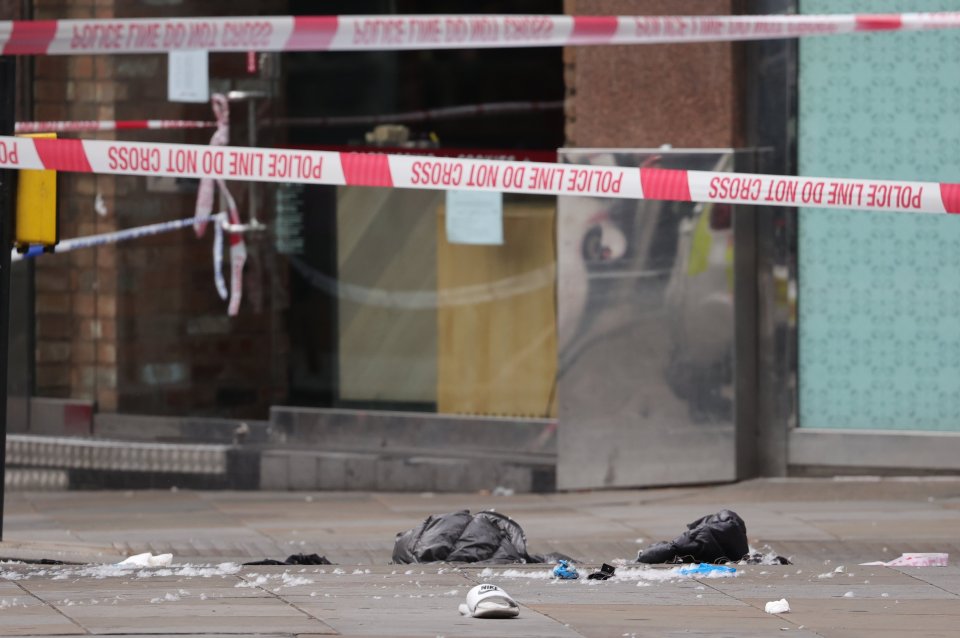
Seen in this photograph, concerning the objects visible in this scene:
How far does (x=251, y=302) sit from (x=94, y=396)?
125 cm

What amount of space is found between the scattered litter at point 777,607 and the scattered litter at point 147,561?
2.72 m

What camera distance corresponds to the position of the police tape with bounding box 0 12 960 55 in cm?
919

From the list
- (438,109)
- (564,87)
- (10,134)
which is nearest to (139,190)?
(438,109)

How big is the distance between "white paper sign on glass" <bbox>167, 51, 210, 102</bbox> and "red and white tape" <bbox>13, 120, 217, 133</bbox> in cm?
15

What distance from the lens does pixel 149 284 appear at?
1212cm

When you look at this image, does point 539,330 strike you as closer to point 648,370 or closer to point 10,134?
point 648,370

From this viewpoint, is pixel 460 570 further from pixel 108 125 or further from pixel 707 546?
pixel 108 125

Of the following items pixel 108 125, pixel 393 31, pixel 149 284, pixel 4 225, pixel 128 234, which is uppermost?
pixel 393 31

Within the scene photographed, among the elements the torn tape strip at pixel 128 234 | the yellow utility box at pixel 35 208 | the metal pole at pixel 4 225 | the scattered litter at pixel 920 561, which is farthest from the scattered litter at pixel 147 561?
the torn tape strip at pixel 128 234

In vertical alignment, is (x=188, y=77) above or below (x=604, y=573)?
above

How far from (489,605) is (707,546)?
1.77m

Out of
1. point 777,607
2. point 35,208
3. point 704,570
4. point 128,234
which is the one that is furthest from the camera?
point 128,234

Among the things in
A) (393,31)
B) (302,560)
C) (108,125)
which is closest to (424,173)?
(393,31)

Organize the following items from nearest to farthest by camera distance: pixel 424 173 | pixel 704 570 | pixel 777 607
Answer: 1. pixel 777 607
2. pixel 704 570
3. pixel 424 173
